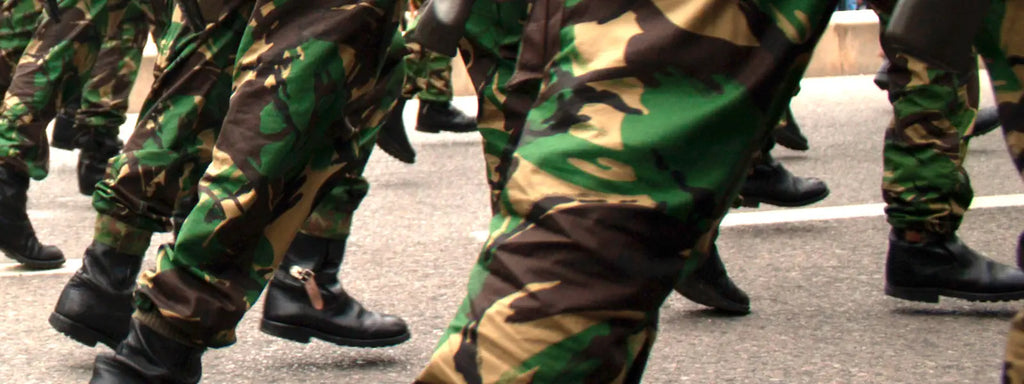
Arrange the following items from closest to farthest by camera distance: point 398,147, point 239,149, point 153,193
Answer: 1. point 239,149
2. point 153,193
3. point 398,147

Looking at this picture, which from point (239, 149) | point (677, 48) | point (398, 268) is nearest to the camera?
point (677, 48)

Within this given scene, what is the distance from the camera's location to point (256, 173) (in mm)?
2082

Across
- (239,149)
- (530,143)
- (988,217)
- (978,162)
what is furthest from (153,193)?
(978,162)

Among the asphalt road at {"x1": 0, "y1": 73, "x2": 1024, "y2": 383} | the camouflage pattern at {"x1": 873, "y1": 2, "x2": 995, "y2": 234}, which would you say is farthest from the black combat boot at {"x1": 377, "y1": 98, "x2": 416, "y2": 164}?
the camouflage pattern at {"x1": 873, "y1": 2, "x2": 995, "y2": 234}

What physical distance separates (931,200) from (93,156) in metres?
2.67

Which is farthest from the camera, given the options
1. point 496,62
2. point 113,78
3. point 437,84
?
point 437,84

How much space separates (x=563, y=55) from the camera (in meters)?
1.28

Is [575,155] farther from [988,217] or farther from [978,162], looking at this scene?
[978,162]

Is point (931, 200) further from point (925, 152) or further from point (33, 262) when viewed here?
point (33, 262)

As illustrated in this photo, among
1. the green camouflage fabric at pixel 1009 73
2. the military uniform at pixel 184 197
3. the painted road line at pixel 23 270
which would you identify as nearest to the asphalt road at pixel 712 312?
the painted road line at pixel 23 270

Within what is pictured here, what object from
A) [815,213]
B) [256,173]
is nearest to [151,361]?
[256,173]

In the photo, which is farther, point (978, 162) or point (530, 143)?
point (978, 162)

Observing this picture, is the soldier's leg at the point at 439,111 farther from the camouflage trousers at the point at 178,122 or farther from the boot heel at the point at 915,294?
the camouflage trousers at the point at 178,122

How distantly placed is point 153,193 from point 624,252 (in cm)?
137
